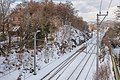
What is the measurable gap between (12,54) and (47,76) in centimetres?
543

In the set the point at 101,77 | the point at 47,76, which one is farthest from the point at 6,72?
the point at 101,77

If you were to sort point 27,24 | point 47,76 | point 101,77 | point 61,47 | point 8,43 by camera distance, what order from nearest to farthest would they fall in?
point 101,77 → point 47,76 → point 8,43 → point 27,24 → point 61,47

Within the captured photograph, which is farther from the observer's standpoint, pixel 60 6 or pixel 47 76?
pixel 60 6

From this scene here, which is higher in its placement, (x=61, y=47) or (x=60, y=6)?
(x=60, y=6)

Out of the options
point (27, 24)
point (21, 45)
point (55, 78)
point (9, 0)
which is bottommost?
point (55, 78)

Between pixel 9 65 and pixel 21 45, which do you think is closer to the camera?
pixel 9 65

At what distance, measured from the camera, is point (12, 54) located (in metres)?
21.5

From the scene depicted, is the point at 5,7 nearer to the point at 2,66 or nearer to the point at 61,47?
the point at 2,66

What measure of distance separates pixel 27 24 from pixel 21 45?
12.1 ft

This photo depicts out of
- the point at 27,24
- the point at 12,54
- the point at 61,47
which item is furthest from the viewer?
the point at 61,47

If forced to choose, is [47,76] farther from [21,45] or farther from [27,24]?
[27,24]

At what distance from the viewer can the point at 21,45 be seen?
24547mm

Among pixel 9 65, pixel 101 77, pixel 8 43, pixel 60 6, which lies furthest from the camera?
pixel 60 6

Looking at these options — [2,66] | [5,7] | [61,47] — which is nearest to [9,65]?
[2,66]
